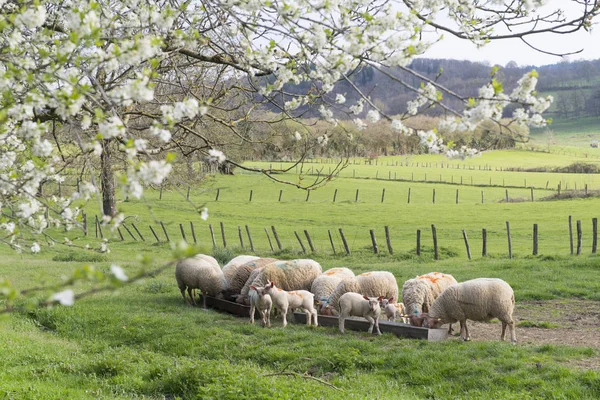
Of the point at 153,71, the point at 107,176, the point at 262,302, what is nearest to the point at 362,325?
the point at 262,302

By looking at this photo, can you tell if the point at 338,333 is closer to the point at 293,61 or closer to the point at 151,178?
the point at 293,61

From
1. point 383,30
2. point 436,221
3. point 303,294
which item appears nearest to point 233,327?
point 303,294

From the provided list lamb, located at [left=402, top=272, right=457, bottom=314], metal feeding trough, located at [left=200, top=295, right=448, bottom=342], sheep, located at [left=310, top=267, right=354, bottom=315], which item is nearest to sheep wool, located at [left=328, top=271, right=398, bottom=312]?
sheep, located at [left=310, top=267, right=354, bottom=315]

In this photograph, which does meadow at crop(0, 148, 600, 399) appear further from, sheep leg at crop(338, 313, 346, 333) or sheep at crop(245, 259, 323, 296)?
sheep at crop(245, 259, 323, 296)

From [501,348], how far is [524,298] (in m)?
6.40

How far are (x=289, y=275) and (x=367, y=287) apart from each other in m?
2.39

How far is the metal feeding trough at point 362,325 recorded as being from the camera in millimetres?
12102

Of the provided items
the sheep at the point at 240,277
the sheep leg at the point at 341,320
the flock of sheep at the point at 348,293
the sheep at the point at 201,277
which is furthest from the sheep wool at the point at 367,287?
the sheep at the point at 201,277

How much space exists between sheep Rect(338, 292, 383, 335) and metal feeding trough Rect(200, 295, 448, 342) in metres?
0.25

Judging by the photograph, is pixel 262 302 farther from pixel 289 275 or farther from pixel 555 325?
pixel 555 325

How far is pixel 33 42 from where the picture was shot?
253 inches

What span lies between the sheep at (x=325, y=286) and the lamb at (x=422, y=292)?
174 centimetres

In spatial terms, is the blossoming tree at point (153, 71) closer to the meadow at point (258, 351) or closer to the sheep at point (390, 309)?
the meadow at point (258, 351)

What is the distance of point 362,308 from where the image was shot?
41.9 feet
